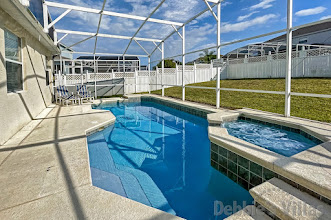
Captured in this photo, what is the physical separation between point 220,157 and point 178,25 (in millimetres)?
7684

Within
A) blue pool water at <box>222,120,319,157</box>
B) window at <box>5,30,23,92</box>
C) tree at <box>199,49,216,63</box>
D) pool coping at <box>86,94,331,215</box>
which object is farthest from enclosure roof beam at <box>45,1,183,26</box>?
tree at <box>199,49,216,63</box>

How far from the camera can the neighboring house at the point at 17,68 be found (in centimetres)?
379

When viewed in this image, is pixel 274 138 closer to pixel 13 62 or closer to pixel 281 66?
pixel 13 62

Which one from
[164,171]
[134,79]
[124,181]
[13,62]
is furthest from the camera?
[134,79]

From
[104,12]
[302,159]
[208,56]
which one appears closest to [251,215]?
[302,159]

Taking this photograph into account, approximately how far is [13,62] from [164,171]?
4518 millimetres

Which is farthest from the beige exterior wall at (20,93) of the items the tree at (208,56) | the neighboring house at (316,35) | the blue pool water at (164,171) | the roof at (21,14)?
the tree at (208,56)

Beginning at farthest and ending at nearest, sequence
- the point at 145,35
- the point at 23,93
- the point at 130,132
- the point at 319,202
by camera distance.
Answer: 1. the point at 145,35
2. the point at 130,132
3. the point at 23,93
4. the point at 319,202

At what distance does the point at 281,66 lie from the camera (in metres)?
12.2

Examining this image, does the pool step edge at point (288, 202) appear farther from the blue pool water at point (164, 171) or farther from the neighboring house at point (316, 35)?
the neighboring house at point (316, 35)

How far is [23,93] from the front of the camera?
514cm

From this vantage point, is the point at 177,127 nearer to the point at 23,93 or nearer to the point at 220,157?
the point at 220,157

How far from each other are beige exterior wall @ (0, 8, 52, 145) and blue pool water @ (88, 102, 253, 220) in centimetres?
163

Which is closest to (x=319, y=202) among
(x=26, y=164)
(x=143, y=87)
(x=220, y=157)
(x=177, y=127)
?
(x=220, y=157)
